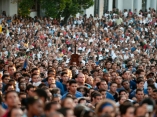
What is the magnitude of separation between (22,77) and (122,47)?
19.4 meters

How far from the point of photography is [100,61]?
29047 mm

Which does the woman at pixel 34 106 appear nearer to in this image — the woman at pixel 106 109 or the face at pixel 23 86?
the woman at pixel 106 109

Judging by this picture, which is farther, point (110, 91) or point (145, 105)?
point (110, 91)

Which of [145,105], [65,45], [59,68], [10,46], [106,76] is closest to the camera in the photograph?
[145,105]

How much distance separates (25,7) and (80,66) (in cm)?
1345

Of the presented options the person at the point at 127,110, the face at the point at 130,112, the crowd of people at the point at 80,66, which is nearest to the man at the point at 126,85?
the crowd of people at the point at 80,66

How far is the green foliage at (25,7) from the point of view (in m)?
37.6

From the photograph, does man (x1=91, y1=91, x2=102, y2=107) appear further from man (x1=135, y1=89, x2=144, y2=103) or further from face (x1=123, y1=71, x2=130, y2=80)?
face (x1=123, y1=71, x2=130, y2=80)

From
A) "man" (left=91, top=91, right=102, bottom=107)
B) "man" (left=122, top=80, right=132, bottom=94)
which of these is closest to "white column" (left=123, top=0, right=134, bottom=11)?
"man" (left=122, top=80, right=132, bottom=94)

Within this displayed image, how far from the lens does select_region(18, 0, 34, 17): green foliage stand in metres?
37.6

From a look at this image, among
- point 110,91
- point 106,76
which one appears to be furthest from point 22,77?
point 106,76

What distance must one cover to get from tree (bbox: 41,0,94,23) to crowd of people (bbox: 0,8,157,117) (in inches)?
19.8

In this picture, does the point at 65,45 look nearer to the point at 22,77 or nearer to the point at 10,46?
the point at 10,46

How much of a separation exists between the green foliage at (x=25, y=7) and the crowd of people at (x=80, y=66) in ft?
2.47
